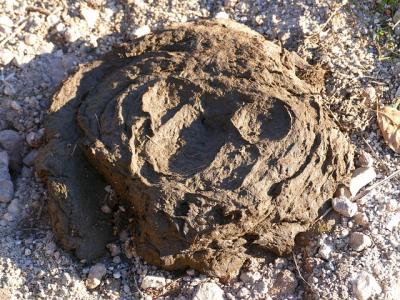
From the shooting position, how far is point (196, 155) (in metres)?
3.09

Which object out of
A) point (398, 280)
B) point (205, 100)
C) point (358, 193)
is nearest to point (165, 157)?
point (205, 100)

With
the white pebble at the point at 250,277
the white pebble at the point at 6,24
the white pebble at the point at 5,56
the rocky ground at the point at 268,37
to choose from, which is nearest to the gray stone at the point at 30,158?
the rocky ground at the point at 268,37

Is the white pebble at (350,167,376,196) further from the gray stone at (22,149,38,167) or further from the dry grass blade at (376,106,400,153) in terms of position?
the gray stone at (22,149,38,167)

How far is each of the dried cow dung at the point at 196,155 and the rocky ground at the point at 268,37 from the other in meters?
0.12

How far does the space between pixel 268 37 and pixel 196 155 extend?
3.48 feet

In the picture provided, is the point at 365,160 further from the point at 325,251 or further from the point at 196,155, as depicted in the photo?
the point at 196,155

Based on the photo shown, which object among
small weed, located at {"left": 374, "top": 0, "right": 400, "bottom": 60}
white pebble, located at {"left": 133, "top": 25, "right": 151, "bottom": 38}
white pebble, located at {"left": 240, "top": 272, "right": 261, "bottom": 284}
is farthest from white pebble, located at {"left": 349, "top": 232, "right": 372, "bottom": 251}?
white pebble, located at {"left": 133, "top": 25, "right": 151, "bottom": 38}

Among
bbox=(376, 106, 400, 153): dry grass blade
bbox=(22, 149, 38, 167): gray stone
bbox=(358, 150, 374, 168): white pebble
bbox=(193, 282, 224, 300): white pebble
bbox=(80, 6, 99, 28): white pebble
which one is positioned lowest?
bbox=(193, 282, 224, 300): white pebble

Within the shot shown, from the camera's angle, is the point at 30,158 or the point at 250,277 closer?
the point at 250,277

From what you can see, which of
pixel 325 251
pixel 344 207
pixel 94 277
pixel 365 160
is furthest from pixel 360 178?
pixel 94 277

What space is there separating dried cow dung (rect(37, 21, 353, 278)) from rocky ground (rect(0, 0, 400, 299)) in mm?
121

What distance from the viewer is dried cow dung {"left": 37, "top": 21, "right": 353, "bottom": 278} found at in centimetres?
295

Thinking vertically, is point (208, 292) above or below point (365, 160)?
below

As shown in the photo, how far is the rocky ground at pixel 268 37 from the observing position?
309 centimetres
